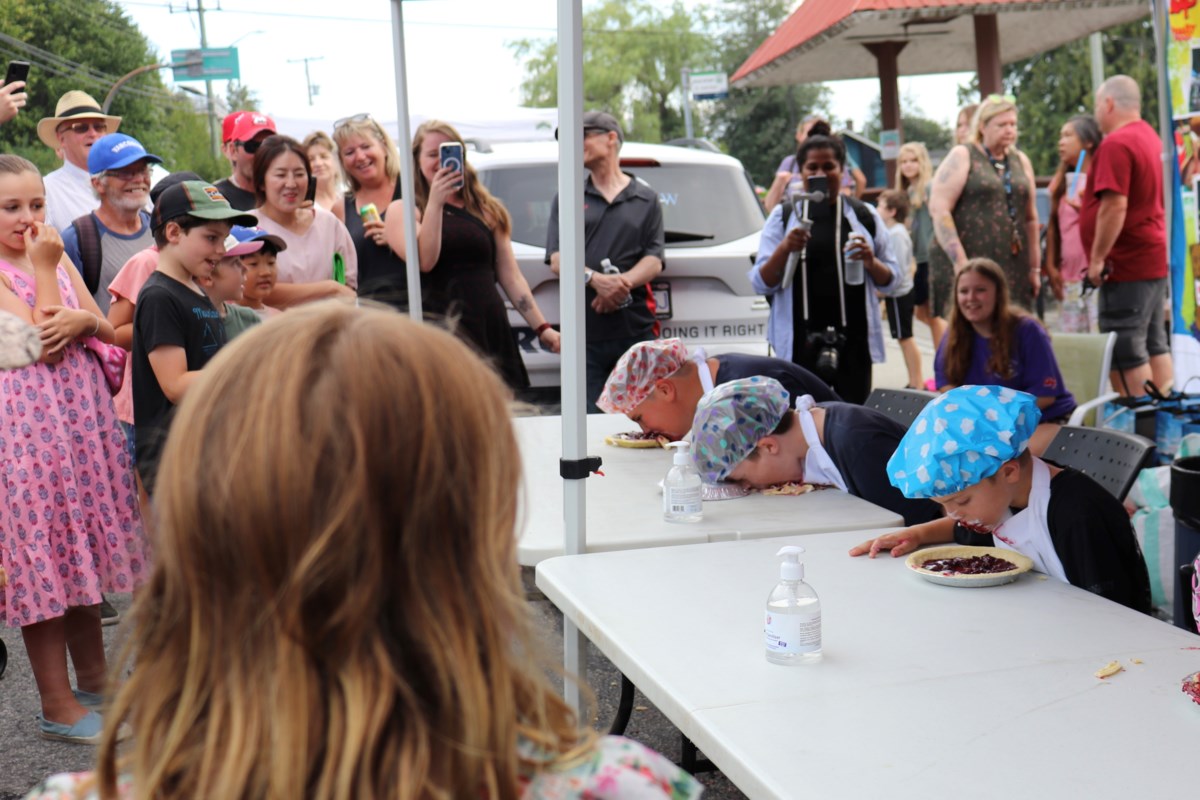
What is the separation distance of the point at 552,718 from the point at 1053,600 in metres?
1.49

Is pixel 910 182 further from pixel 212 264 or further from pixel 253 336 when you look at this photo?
pixel 253 336

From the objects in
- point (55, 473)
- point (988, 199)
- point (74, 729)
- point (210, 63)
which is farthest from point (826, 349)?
point (210, 63)

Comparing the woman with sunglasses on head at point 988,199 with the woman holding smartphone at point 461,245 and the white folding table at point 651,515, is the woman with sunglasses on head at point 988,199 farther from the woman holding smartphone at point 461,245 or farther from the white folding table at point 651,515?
the white folding table at point 651,515

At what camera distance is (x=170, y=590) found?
0.89 m

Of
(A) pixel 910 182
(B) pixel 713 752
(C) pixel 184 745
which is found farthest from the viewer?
(A) pixel 910 182

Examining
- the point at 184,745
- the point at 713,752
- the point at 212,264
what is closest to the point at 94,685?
the point at 212,264

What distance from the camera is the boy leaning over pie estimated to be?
2332 mm

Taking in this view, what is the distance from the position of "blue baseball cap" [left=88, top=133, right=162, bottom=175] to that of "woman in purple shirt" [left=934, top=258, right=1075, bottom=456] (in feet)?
10.5

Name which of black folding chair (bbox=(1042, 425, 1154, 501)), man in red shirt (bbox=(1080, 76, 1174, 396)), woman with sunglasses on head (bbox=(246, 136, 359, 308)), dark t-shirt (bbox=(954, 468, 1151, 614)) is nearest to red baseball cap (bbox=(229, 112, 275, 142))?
woman with sunglasses on head (bbox=(246, 136, 359, 308))

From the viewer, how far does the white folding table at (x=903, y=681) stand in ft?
4.79

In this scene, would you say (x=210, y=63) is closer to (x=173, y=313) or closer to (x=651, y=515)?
(x=173, y=313)

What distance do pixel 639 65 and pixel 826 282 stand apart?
51495mm

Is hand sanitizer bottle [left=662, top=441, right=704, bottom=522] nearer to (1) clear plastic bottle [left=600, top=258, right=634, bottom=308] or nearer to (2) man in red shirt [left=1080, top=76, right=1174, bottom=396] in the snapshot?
(1) clear plastic bottle [left=600, top=258, right=634, bottom=308]

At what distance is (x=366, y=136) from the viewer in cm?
525
